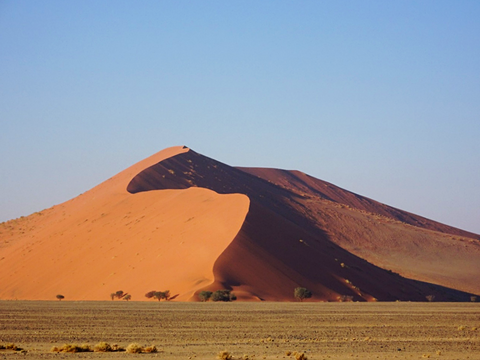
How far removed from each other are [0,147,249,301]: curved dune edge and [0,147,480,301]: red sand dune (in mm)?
130

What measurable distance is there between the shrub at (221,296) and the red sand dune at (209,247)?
1.45 meters

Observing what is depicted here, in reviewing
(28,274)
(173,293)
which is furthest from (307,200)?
(173,293)

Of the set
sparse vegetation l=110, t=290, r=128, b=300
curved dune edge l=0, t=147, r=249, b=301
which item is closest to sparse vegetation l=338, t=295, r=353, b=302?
curved dune edge l=0, t=147, r=249, b=301

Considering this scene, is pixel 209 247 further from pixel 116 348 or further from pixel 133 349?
pixel 133 349

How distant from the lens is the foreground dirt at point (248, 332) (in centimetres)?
1614

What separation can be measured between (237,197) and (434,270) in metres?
25.9

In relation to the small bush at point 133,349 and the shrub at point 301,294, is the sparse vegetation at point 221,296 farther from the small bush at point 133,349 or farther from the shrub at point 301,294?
the small bush at point 133,349

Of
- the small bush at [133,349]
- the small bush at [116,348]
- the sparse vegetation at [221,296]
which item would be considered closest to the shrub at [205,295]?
the sparse vegetation at [221,296]

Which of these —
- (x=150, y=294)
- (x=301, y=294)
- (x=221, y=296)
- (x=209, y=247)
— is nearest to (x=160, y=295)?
(x=150, y=294)

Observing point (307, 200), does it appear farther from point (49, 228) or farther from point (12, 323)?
point (12, 323)

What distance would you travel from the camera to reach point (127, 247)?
171ft

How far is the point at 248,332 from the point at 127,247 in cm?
3224

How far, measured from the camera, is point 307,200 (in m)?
92.2

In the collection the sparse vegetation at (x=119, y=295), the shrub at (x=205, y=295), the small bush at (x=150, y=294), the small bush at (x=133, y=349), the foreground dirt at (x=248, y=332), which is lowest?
the sparse vegetation at (x=119, y=295)
